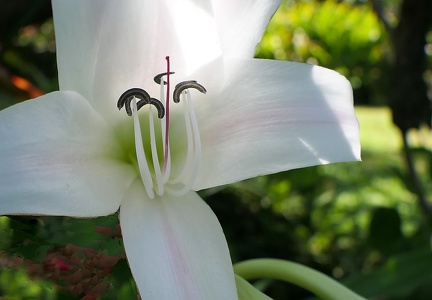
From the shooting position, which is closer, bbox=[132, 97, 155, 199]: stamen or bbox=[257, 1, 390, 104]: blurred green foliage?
bbox=[132, 97, 155, 199]: stamen

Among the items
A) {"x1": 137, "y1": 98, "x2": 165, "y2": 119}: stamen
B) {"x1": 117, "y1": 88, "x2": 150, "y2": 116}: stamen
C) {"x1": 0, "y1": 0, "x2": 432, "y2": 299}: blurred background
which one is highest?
{"x1": 117, "y1": 88, "x2": 150, "y2": 116}: stamen

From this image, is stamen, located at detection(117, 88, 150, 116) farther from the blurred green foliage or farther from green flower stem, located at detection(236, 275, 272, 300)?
the blurred green foliage

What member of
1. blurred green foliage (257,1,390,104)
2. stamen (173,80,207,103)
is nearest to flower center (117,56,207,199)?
stamen (173,80,207,103)

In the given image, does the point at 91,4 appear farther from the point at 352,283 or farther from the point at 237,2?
the point at 352,283

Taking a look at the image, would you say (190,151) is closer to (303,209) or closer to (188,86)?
(188,86)

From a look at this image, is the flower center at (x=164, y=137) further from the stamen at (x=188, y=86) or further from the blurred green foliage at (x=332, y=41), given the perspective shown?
Result: the blurred green foliage at (x=332, y=41)

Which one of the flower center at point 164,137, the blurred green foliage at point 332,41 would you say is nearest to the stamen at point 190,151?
the flower center at point 164,137

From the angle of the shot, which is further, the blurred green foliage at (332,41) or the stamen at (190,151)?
the blurred green foliage at (332,41)
